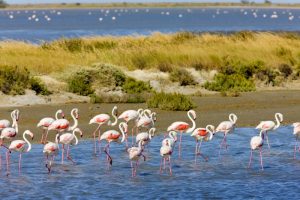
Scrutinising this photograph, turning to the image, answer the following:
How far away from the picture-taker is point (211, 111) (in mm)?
24984

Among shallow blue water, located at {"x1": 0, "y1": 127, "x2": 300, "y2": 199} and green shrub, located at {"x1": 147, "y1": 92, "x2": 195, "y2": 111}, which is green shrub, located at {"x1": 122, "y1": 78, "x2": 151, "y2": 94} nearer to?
green shrub, located at {"x1": 147, "y1": 92, "x2": 195, "y2": 111}

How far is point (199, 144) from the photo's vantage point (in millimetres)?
19828

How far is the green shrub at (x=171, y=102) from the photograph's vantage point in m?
24.8

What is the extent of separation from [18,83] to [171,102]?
192 inches

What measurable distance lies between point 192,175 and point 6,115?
8.11m

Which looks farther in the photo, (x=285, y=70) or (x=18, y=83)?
(x=285, y=70)

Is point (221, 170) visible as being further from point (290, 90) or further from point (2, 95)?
point (290, 90)

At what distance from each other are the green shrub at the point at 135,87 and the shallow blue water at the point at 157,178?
8071 mm

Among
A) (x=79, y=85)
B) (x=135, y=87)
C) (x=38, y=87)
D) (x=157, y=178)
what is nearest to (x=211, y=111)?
(x=135, y=87)

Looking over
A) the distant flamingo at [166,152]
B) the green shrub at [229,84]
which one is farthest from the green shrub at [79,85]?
the distant flamingo at [166,152]

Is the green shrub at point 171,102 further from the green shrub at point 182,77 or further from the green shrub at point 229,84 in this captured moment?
the green shrub at point 182,77

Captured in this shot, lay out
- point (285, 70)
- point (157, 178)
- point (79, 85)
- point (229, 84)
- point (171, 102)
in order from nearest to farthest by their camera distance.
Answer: point (157, 178)
point (171, 102)
point (79, 85)
point (229, 84)
point (285, 70)

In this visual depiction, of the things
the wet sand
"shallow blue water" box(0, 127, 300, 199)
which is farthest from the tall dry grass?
"shallow blue water" box(0, 127, 300, 199)

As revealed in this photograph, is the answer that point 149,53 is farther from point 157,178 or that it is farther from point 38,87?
point 157,178
